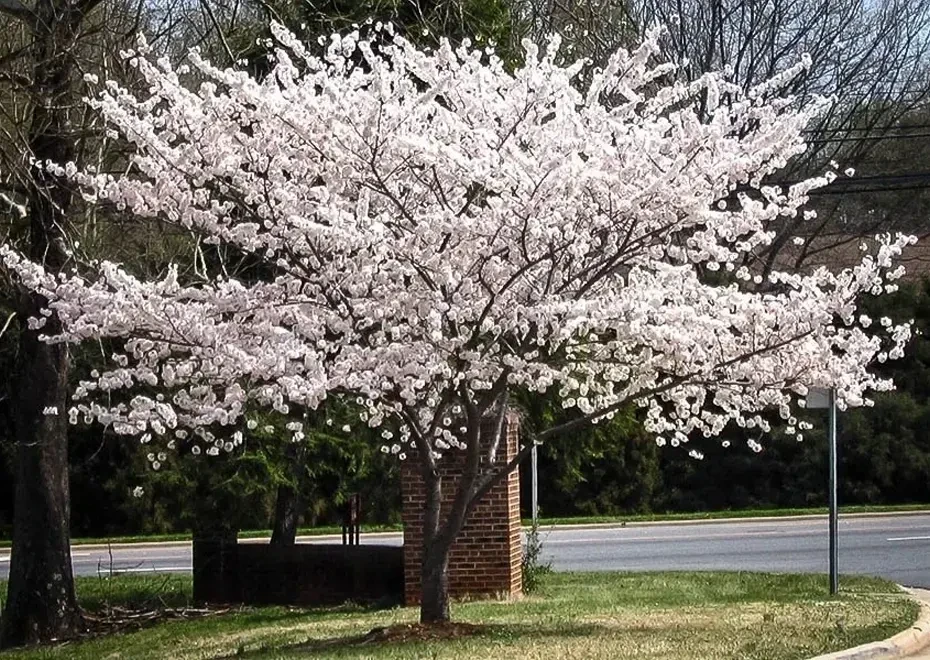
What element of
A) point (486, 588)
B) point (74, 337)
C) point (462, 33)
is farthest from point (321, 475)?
point (74, 337)

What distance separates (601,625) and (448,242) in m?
3.84

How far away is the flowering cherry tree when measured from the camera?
34.0 ft

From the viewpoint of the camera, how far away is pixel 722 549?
912 inches

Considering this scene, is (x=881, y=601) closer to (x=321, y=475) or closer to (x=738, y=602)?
(x=738, y=602)

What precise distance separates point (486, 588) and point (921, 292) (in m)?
19.4

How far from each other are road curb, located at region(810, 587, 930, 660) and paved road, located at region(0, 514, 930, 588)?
5.56m

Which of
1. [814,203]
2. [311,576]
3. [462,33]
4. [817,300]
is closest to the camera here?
[817,300]

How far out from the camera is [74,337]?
1110cm

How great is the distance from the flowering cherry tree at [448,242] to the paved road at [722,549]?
8.12m

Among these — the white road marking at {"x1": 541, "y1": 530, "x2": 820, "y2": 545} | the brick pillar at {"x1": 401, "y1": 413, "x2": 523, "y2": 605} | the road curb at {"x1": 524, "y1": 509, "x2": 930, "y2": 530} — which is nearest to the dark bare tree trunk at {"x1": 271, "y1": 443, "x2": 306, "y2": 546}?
the brick pillar at {"x1": 401, "y1": 413, "x2": 523, "y2": 605}

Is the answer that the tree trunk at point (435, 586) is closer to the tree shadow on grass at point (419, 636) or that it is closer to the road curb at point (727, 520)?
the tree shadow on grass at point (419, 636)

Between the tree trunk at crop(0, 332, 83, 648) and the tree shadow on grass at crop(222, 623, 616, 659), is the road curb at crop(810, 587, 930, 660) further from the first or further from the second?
the tree trunk at crop(0, 332, 83, 648)

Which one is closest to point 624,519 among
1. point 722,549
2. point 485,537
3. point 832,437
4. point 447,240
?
point 722,549

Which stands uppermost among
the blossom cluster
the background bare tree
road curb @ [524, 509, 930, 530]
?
the background bare tree
